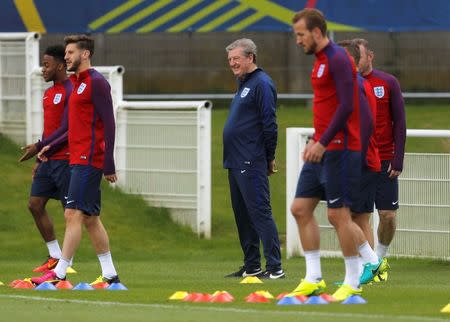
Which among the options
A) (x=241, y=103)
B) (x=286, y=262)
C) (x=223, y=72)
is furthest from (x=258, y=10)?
(x=241, y=103)

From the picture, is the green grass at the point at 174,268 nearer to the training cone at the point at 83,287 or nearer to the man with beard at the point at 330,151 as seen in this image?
the training cone at the point at 83,287

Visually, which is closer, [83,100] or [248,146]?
[83,100]

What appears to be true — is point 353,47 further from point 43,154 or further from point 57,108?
point 57,108

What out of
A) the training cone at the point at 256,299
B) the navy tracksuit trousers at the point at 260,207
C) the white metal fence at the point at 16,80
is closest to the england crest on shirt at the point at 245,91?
the navy tracksuit trousers at the point at 260,207

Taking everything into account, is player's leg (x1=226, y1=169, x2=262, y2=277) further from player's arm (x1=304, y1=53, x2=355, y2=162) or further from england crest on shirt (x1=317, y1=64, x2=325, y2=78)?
player's arm (x1=304, y1=53, x2=355, y2=162)

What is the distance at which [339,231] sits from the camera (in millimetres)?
10719

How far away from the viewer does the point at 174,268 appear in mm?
15641

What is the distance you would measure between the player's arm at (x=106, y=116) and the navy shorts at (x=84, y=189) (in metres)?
0.14

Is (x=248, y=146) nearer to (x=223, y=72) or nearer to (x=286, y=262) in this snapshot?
(x=286, y=262)

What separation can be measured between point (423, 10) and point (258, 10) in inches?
113

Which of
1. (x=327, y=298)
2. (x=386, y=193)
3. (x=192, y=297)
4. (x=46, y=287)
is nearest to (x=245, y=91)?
(x=386, y=193)

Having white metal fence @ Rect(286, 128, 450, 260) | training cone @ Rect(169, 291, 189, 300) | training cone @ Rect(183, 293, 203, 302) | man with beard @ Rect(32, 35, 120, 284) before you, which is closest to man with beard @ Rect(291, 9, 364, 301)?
training cone @ Rect(183, 293, 203, 302)

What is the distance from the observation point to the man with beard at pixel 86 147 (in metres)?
12.2

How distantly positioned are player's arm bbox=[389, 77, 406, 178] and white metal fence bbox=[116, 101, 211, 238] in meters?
5.93
